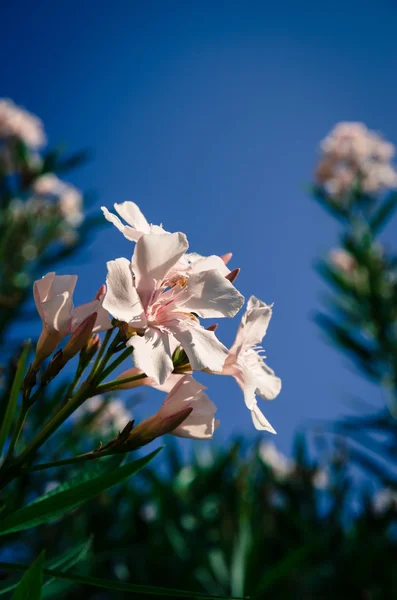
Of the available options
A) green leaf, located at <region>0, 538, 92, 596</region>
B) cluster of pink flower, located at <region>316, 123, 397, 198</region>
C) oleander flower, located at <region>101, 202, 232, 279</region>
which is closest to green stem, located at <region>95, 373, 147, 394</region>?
oleander flower, located at <region>101, 202, 232, 279</region>

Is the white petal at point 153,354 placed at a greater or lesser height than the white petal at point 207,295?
lesser

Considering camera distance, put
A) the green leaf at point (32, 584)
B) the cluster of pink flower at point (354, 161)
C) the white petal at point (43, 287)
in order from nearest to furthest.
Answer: the green leaf at point (32, 584)
the white petal at point (43, 287)
the cluster of pink flower at point (354, 161)

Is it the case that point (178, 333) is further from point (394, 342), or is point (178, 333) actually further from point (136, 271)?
point (394, 342)

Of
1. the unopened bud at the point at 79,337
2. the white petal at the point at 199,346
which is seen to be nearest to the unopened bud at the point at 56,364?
the unopened bud at the point at 79,337

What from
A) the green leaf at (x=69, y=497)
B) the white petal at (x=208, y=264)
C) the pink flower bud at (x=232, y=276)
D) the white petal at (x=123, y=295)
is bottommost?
the green leaf at (x=69, y=497)

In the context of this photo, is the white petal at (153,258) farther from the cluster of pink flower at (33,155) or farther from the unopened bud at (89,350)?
the cluster of pink flower at (33,155)

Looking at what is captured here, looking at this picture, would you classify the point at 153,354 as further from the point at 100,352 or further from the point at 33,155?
the point at 33,155
